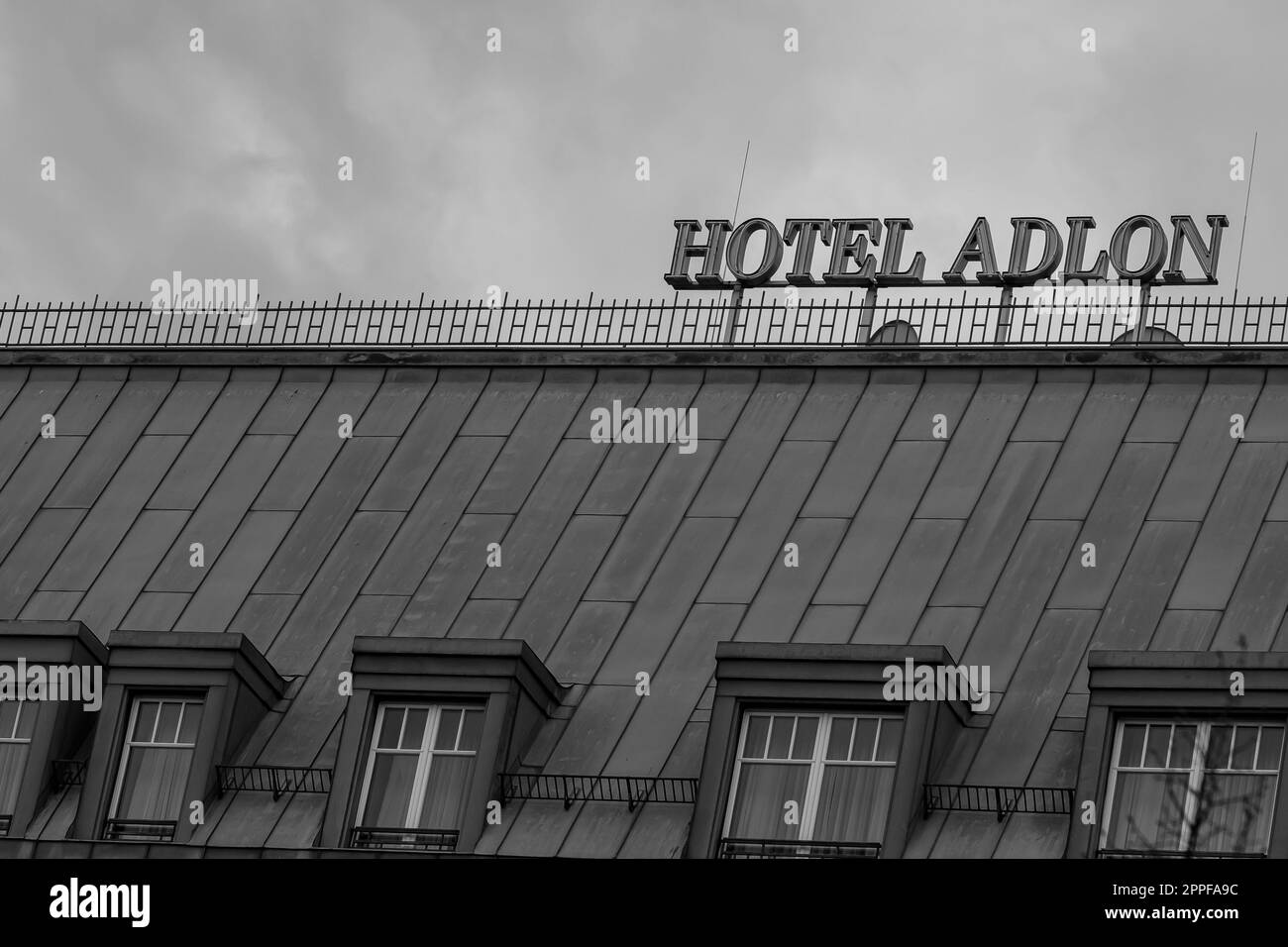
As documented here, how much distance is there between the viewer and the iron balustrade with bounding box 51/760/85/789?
132 ft

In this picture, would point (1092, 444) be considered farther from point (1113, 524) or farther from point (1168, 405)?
point (1113, 524)

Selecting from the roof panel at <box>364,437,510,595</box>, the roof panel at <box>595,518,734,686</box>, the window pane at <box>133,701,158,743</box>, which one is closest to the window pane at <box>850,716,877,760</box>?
the roof panel at <box>595,518,734,686</box>

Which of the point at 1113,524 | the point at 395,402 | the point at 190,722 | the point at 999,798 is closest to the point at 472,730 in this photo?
the point at 190,722

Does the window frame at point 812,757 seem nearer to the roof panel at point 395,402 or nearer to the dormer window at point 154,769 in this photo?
the dormer window at point 154,769

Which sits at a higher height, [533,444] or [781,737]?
Result: [533,444]

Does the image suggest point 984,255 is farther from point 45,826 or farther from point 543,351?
point 45,826

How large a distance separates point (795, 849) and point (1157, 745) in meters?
4.88

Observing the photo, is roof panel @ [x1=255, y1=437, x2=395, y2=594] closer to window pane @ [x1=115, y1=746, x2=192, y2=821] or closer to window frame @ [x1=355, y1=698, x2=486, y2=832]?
window pane @ [x1=115, y1=746, x2=192, y2=821]

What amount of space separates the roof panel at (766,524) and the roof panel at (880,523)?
20.0 inches

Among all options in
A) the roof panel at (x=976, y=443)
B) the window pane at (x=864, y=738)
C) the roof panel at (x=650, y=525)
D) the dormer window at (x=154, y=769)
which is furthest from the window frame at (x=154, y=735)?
the roof panel at (x=976, y=443)

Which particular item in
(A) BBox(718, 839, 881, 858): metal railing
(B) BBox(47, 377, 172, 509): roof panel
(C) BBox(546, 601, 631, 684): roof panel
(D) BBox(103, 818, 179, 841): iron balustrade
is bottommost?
(D) BBox(103, 818, 179, 841): iron balustrade

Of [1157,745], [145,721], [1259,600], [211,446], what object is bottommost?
[145,721]

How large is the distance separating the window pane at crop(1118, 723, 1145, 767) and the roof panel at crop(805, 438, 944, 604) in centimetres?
504

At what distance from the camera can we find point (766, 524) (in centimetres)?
4216
